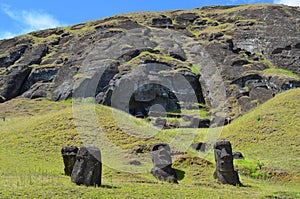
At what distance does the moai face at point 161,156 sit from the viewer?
1911 centimetres

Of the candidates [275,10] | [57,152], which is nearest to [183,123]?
[57,152]

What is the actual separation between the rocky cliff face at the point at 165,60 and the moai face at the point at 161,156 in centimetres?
2560

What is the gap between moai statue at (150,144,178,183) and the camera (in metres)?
18.5

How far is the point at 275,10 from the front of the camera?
76.5m

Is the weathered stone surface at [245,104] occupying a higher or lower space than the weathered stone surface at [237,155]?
higher

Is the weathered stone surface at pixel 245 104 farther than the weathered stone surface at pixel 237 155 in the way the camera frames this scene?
Yes

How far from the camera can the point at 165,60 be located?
56719mm

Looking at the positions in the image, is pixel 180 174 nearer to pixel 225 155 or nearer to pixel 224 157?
pixel 224 157

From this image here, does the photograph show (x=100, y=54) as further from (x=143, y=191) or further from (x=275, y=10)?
(x=143, y=191)

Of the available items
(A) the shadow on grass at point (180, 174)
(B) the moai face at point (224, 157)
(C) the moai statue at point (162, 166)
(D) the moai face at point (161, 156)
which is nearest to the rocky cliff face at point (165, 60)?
(A) the shadow on grass at point (180, 174)

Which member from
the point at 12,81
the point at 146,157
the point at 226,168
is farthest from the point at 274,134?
the point at 12,81

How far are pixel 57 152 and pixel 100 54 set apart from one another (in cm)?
3760

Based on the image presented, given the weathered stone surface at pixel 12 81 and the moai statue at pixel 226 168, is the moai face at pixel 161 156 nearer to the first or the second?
the moai statue at pixel 226 168

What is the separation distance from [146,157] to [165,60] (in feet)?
114
